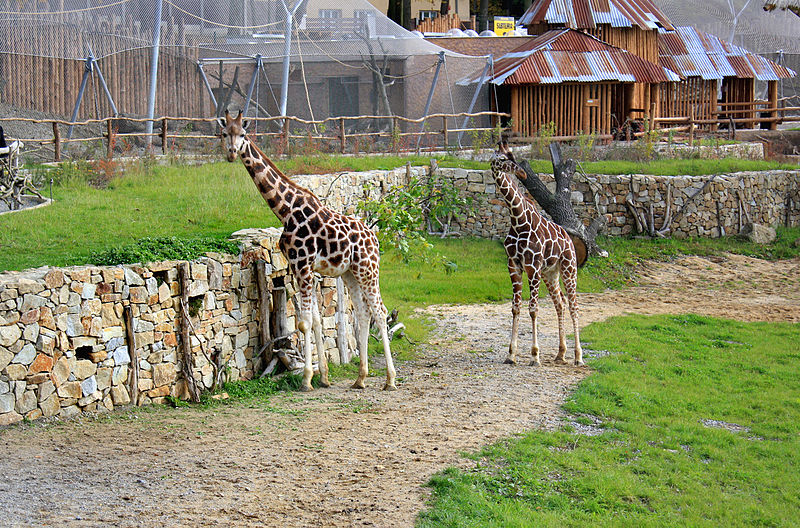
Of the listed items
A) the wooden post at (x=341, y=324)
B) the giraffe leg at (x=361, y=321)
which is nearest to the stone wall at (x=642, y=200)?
the wooden post at (x=341, y=324)

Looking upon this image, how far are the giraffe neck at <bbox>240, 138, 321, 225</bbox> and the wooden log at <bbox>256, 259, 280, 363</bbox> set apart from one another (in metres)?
0.66

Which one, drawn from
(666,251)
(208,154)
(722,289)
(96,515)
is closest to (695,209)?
(666,251)

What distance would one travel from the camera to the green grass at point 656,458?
7.58 metres

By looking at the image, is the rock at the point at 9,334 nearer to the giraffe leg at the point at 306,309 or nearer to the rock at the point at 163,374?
the rock at the point at 163,374

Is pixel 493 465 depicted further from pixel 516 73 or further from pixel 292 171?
pixel 516 73

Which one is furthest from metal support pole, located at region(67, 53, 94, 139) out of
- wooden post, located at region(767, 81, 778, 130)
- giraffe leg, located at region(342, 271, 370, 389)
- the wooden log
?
wooden post, located at region(767, 81, 778, 130)

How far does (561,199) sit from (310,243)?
10.8m

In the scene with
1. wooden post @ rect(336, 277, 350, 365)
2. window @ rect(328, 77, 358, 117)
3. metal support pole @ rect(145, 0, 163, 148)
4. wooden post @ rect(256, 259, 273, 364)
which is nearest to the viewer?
wooden post @ rect(256, 259, 273, 364)

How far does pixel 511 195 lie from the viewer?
12.7m

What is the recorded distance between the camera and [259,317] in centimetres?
1084

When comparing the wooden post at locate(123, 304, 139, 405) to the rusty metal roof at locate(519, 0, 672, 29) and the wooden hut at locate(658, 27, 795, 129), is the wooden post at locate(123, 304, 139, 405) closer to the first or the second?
the rusty metal roof at locate(519, 0, 672, 29)

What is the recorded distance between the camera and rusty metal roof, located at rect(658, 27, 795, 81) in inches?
1356

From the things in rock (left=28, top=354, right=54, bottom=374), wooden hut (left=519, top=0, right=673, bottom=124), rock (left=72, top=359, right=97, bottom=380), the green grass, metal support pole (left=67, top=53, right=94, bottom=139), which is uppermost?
wooden hut (left=519, top=0, right=673, bottom=124)

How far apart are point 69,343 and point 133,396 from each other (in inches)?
35.8
